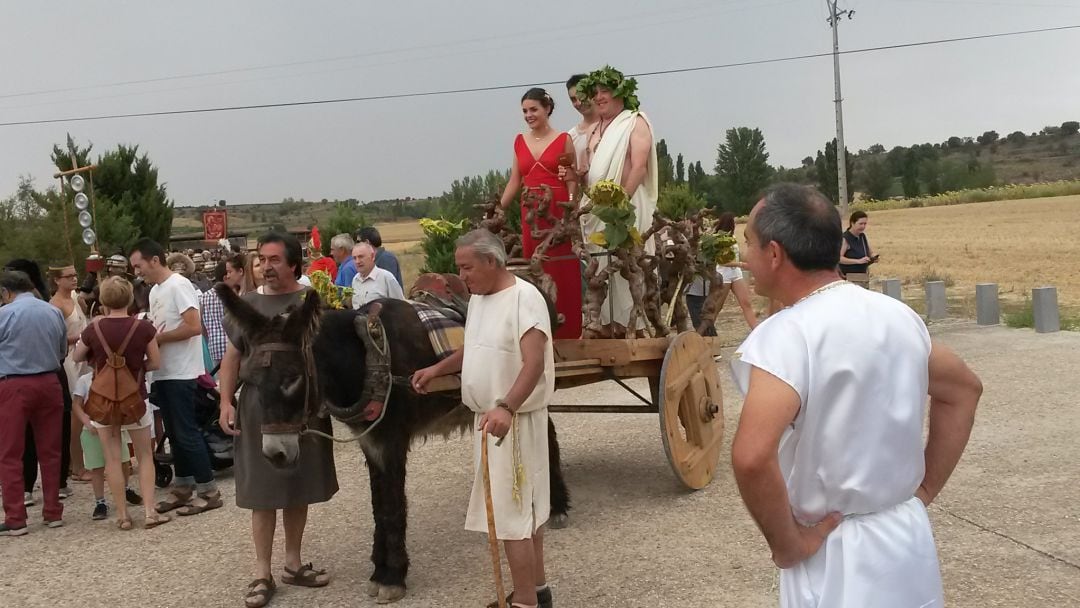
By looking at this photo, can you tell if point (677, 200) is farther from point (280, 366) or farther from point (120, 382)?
point (280, 366)

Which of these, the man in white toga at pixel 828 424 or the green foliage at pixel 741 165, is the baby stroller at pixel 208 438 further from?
the green foliage at pixel 741 165

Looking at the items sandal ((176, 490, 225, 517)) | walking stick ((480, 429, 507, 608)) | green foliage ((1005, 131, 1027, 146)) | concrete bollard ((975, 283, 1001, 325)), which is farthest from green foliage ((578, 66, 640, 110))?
green foliage ((1005, 131, 1027, 146))

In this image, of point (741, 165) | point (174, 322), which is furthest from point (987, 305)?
point (741, 165)

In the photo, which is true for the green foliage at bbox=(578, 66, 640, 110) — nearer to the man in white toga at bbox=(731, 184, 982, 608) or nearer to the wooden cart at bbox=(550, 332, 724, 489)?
the wooden cart at bbox=(550, 332, 724, 489)

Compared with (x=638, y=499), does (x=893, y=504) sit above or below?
above

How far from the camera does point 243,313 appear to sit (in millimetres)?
4391

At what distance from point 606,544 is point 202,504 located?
10.5 feet

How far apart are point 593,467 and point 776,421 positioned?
565 cm

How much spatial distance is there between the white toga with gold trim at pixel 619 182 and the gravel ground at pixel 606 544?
1.39 metres

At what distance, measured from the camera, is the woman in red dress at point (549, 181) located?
6195mm

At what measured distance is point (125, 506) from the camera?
6.64m

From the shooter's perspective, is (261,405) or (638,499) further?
(638,499)

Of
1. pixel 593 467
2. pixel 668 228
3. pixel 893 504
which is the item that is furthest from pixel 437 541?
pixel 893 504

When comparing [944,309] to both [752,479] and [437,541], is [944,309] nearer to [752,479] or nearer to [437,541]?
[437,541]
